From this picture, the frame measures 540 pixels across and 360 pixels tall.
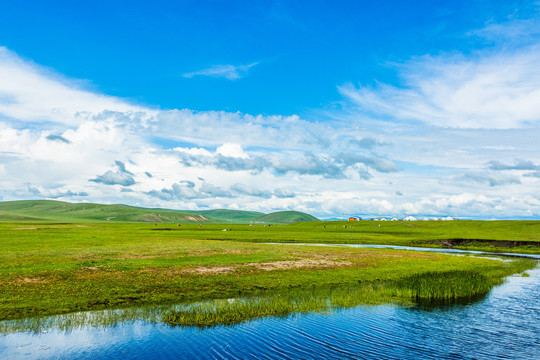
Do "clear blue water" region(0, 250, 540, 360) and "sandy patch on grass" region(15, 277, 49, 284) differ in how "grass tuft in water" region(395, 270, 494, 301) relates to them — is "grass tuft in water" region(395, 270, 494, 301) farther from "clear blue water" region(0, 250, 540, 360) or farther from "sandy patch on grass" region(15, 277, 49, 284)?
"sandy patch on grass" region(15, 277, 49, 284)

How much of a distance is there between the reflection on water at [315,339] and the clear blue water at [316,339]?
0.15 ft

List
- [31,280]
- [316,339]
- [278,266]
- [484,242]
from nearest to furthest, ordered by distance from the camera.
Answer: [316,339] → [31,280] → [278,266] → [484,242]

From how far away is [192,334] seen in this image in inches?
808

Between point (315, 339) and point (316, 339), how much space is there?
0.06 meters

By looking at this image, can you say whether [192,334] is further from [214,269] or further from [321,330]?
[214,269]

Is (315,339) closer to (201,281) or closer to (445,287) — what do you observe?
(201,281)

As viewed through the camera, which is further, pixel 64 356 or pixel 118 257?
pixel 118 257

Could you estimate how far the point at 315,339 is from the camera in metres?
20.2

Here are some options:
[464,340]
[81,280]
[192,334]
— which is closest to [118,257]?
[81,280]

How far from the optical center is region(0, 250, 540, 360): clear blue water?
58.4 ft

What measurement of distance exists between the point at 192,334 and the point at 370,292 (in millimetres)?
17978

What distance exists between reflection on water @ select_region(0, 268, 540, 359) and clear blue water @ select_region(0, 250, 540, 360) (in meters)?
0.05

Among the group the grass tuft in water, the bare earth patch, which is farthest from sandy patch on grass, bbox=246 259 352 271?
the grass tuft in water

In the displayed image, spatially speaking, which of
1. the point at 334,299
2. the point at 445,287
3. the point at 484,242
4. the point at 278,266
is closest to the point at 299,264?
the point at 278,266
